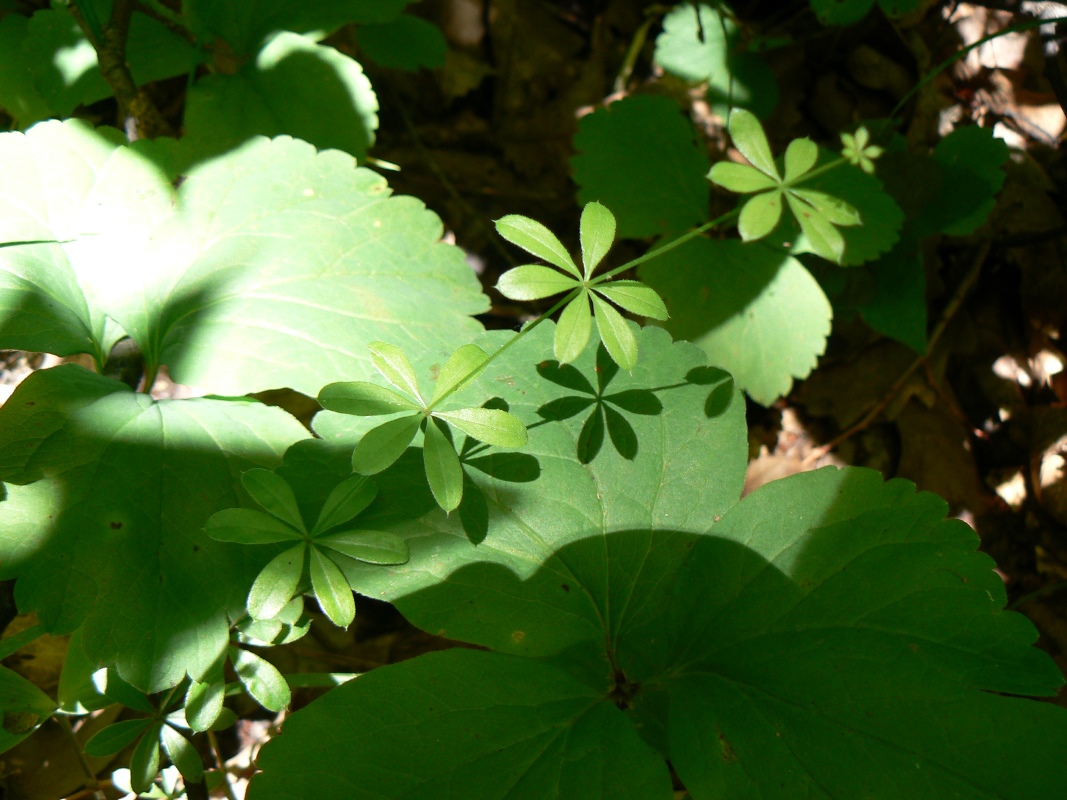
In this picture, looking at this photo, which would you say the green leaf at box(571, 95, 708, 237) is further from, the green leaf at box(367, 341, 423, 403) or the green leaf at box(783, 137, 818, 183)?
the green leaf at box(367, 341, 423, 403)

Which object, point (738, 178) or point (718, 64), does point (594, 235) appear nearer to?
point (738, 178)

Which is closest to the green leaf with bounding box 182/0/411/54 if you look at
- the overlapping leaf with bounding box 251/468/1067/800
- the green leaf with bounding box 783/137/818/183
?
the green leaf with bounding box 783/137/818/183

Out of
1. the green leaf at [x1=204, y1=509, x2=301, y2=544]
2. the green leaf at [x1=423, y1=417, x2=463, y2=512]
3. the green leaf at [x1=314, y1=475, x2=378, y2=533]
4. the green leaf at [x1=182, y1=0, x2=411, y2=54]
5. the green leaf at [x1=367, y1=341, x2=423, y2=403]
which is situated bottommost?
the green leaf at [x1=204, y1=509, x2=301, y2=544]

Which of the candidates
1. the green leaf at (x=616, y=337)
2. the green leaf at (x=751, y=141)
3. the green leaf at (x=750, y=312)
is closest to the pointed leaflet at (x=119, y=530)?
the green leaf at (x=616, y=337)

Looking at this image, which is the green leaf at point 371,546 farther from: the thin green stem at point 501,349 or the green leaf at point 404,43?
the green leaf at point 404,43

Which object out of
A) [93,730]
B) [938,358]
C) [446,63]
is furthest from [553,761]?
[446,63]

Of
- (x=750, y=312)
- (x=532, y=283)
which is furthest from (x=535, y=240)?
(x=750, y=312)
